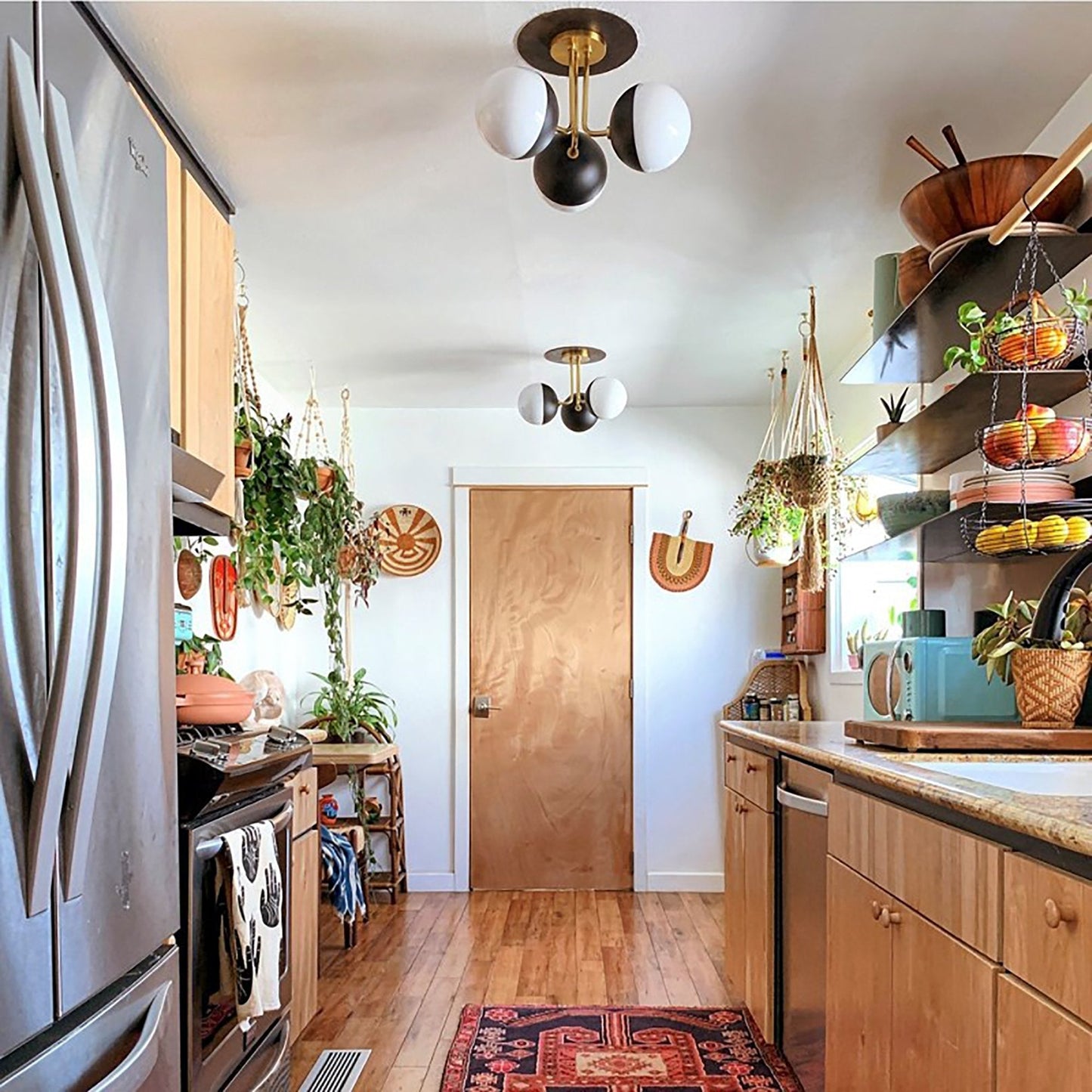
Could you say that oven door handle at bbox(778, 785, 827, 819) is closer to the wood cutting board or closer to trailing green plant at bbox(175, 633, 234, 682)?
the wood cutting board

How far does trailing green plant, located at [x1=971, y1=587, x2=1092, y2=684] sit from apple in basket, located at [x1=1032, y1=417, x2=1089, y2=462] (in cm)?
33

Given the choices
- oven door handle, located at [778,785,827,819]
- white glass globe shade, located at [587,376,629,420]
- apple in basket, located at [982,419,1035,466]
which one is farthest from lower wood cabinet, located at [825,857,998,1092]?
white glass globe shade, located at [587,376,629,420]

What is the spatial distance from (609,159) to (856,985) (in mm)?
1899

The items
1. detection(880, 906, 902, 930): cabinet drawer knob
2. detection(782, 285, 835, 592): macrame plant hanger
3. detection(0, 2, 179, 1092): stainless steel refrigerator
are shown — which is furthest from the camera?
detection(782, 285, 835, 592): macrame plant hanger

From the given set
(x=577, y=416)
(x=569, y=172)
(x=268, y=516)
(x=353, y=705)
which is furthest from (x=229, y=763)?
(x=353, y=705)

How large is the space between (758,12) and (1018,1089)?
1.78 m

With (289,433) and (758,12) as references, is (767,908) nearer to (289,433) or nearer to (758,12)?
(758,12)

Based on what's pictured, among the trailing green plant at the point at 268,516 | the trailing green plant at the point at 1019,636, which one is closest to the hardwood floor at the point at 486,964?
the trailing green plant at the point at 268,516

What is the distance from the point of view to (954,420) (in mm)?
2736

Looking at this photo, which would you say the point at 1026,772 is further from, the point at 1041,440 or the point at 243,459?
the point at 243,459

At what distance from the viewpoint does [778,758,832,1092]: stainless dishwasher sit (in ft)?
7.60

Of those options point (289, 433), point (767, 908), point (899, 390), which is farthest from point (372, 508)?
point (767, 908)

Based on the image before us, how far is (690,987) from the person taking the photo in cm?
365

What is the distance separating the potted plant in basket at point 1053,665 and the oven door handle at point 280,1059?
1820mm
